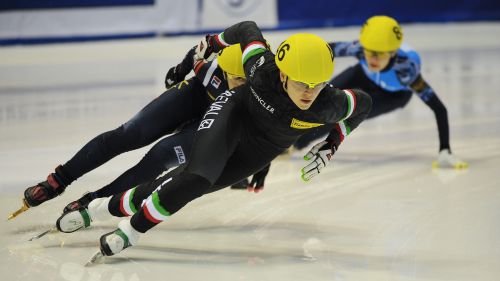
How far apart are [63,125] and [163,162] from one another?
3.60m

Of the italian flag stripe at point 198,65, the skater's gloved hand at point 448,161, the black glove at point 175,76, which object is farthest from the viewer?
the skater's gloved hand at point 448,161

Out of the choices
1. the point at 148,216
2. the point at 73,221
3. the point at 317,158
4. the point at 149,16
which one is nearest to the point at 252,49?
the point at 317,158

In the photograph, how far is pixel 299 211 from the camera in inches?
193

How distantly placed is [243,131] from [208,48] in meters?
0.66

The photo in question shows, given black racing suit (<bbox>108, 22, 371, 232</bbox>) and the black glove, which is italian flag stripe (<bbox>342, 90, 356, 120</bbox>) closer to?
black racing suit (<bbox>108, 22, 371, 232</bbox>)

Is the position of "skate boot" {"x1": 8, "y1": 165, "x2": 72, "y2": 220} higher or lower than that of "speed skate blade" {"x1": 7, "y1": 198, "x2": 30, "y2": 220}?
higher

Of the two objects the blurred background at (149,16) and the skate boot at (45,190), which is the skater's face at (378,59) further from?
the blurred background at (149,16)

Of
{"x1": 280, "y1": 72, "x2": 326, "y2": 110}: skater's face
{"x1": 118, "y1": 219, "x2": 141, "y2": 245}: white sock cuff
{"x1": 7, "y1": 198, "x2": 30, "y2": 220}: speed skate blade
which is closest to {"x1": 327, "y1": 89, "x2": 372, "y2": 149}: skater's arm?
{"x1": 280, "y1": 72, "x2": 326, "y2": 110}: skater's face

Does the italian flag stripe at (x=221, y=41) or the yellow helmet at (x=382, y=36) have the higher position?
the italian flag stripe at (x=221, y=41)

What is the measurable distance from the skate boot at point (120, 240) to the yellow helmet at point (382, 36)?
10.3 feet

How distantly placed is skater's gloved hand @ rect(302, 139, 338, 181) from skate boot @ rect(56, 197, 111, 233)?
0.99 metres

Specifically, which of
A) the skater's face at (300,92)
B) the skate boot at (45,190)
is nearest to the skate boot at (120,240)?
the skate boot at (45,190)

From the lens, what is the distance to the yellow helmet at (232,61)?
174 inches

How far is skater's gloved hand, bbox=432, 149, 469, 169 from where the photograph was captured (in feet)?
20.0
